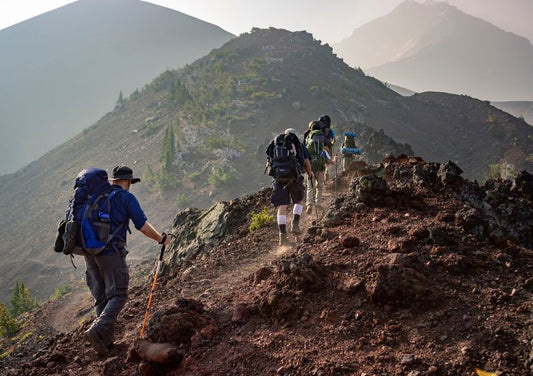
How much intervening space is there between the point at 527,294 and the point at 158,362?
3669mm

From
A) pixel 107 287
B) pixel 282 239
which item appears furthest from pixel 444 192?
pixel 107 287

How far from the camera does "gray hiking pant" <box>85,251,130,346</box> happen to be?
4727 millimetres

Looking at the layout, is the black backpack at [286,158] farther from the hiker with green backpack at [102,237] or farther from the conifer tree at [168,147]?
the conifer tree at [168,147]

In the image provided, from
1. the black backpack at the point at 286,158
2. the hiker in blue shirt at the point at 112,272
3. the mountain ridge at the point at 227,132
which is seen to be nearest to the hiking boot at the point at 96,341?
the hiker in blue shirt at the point at 112,272

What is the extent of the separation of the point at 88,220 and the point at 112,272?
733mm

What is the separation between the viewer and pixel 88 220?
4.65m

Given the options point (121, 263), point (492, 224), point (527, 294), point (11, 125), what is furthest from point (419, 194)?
point (11, 125)

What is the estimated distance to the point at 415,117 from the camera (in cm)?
6656

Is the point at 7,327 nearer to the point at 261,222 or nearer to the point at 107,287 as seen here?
the point at 261,222

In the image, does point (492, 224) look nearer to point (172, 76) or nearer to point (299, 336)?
point (299, 336)

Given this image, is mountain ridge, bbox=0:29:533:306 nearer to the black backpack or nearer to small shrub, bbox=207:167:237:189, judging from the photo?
small shrub, bbox=207:167:237:189

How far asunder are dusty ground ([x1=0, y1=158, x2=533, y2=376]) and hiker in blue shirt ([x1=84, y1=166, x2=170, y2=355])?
0.33 meters

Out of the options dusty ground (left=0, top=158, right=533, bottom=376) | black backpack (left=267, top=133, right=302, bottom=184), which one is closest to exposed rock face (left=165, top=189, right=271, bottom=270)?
black backpack (left=267, top=133, right=302, bottom=184)

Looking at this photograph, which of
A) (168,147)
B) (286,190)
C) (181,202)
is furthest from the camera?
(168,147)
